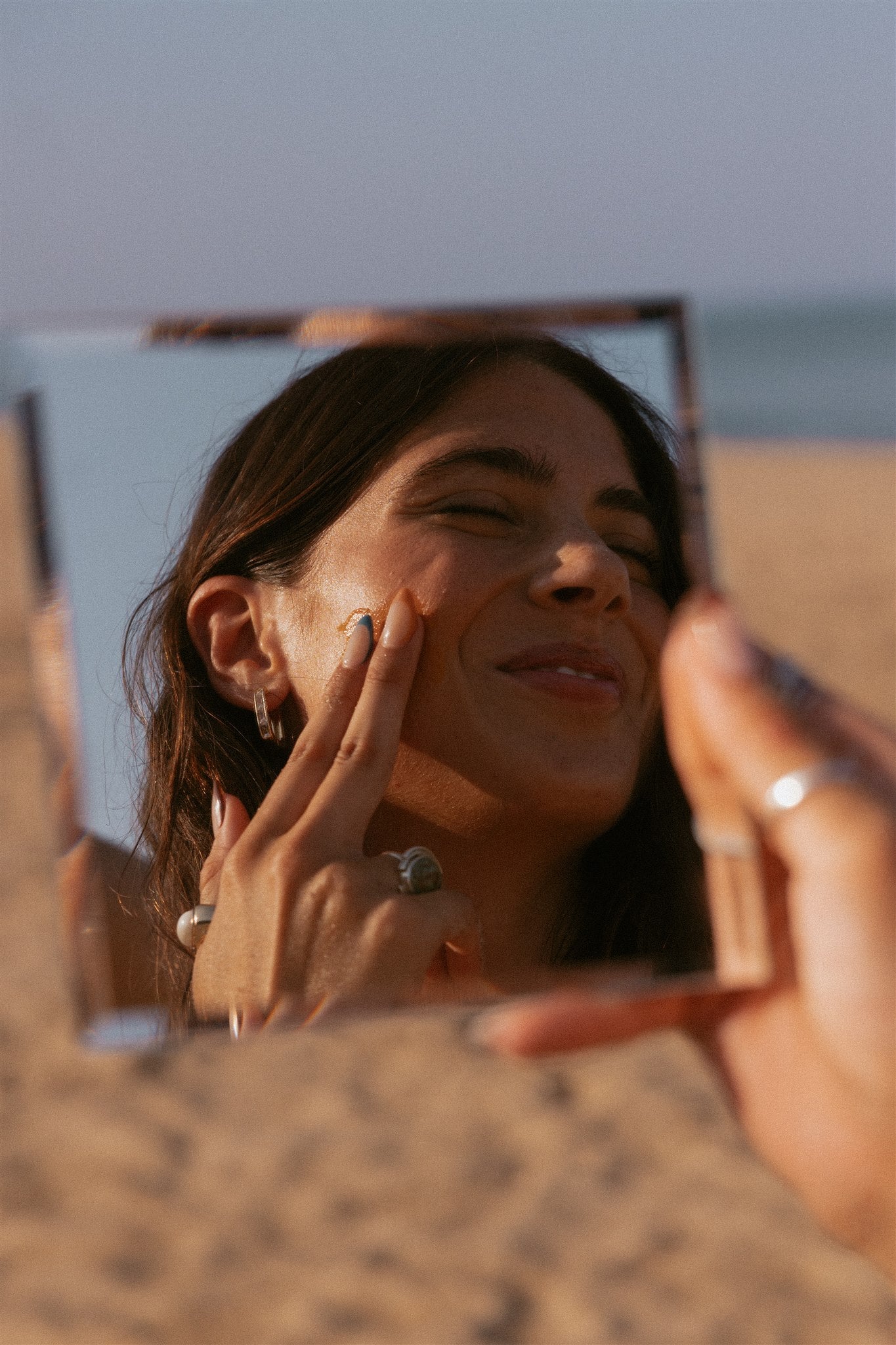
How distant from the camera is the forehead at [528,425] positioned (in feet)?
3.32

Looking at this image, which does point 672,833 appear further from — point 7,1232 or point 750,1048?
point 7,1232

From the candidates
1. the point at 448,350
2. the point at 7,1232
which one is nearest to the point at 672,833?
the point at 448,350

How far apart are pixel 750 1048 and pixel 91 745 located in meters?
0.64

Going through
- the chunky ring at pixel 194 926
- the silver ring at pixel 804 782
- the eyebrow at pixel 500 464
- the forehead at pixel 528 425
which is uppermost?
the forehead at pixel 528 425

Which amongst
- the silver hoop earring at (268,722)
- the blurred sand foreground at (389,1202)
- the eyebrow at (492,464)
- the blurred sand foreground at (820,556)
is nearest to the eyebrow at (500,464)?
the eyebrow at (492,464)

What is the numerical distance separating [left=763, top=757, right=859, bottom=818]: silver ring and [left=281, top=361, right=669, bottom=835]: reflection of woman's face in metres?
0.12

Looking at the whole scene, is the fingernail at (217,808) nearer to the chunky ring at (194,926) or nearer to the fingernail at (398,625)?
the chunky ring at (194,926)

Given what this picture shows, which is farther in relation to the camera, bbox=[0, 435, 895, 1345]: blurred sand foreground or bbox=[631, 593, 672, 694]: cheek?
bbox=[0, 435, 895, 1345]: blurred sand foreground

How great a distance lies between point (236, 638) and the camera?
1.00 m

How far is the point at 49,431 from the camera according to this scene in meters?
0.97

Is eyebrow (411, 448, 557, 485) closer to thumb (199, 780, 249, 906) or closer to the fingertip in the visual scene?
the fingertip

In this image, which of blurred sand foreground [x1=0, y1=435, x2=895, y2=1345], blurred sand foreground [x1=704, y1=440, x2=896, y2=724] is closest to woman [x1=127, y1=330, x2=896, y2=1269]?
blurred sand foreground [x1=0, y1=435, x2=895, y2=1345]

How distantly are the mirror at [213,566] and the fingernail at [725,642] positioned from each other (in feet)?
0.12

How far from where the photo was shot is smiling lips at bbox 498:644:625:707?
0.99 m
